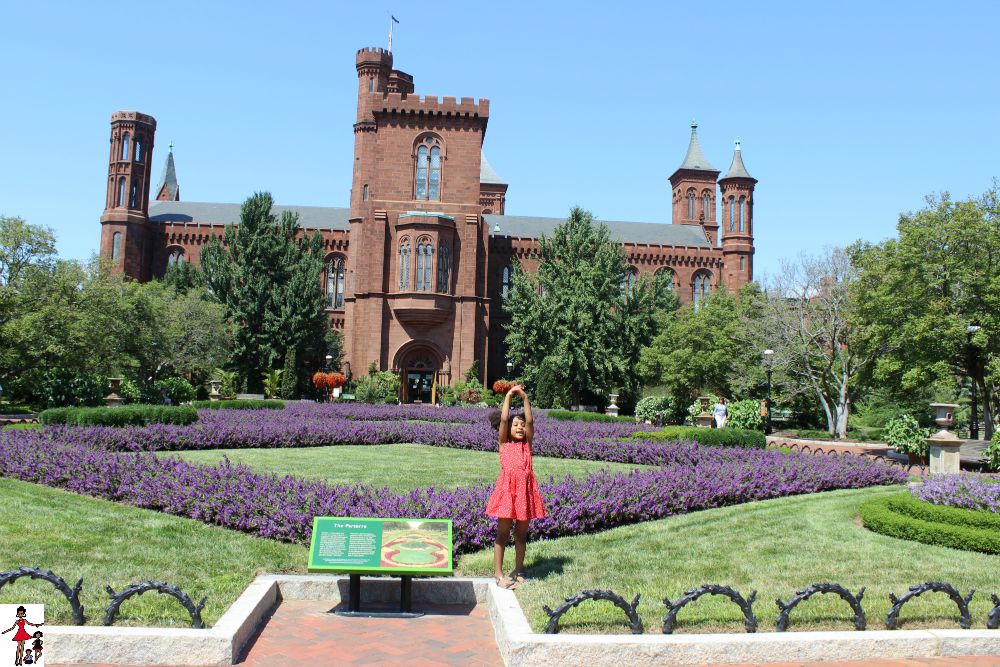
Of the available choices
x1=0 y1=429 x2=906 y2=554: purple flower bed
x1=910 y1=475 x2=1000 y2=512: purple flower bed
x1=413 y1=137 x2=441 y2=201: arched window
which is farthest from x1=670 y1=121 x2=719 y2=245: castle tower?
x1=910 y1=475 x2=1000 y2=512: purple flower bed

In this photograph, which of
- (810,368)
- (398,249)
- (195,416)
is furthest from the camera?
(398,249)

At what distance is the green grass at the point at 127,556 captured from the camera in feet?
21.5

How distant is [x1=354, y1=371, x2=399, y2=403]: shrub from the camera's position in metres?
39.9

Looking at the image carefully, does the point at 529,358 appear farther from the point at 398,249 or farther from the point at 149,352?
the point at 149,352

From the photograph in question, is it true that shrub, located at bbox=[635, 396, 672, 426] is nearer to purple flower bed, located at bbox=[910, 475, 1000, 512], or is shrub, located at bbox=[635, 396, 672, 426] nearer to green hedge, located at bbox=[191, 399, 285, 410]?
green hedge, located at bbox=[191, 399, 285, 410]

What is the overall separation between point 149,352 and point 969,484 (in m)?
34.6

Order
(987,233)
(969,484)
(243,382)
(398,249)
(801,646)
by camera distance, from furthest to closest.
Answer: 1. (243,382)
2. (398,249)
3. (987,233)
4. (969,484)
5. (801,646)

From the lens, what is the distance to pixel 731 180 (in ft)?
199

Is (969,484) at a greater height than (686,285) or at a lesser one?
lesser

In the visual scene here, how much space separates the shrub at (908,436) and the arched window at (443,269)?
92.6 ft

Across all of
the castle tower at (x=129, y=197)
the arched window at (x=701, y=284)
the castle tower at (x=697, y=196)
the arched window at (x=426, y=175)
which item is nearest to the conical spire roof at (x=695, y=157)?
the castle tower at (x=697, y=196)

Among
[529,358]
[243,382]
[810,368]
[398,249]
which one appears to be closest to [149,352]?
[243,382]

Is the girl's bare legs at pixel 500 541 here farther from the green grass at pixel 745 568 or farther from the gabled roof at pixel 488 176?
the gabled roof at pixel 488 176

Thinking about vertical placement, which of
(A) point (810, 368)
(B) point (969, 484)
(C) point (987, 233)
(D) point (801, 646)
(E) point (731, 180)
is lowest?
(D) point (801, 646)
